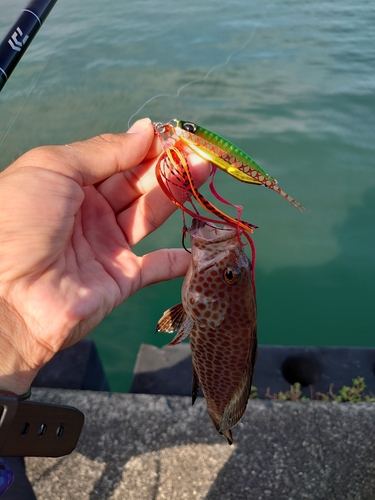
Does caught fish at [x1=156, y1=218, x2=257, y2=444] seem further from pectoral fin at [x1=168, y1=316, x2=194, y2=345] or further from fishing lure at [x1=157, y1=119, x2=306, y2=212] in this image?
fishing lure at [x1=157, y1=119, x2=306, y2=212]

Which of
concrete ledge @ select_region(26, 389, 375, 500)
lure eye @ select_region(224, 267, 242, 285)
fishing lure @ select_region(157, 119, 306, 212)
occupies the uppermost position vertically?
fishing lure @ select_region(157, 119, 306, 212)

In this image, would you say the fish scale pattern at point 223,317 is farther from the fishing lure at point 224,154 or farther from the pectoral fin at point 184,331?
the fishing lure at point 224,154

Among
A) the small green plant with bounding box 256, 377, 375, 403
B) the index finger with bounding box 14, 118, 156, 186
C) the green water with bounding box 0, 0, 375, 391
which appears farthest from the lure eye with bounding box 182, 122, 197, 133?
the green water with bounding box 0, 0, 375, 391

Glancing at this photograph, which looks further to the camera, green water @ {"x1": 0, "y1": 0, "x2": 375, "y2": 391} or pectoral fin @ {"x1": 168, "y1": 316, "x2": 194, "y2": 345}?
green water @ {"x1": 0, "y1": 0, "x2": 375, "y2": 391}

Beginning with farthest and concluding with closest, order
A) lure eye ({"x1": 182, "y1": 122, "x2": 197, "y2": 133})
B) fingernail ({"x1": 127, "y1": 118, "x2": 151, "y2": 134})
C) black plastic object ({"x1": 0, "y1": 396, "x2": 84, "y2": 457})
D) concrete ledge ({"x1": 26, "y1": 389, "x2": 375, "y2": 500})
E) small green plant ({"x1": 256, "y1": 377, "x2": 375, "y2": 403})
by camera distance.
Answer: small green plant ({"x1": 256, "y1": 377, "x2": 375, "y2": 403}), concrete ledge ({"x1": 26, "y1": 389, "x2": 375, "y2": 500}), fingernail ({"x1": 127, "y1": 118, "x2": 151, "y2": 134}), black plastic object ({"x1": 0, "y1": 396, "x2": 84, "y2": 457}), lure eye ({"x1": 182, "y1": 122, "x2": 197, "y2": 133})

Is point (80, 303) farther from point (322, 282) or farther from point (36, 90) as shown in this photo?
point (36, 90)

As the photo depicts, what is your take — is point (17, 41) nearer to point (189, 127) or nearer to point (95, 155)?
point (95, 155)
